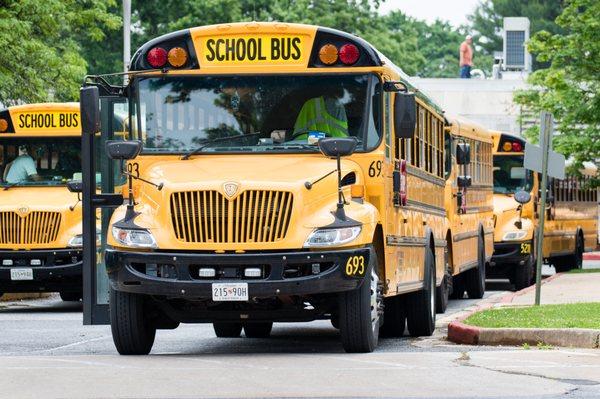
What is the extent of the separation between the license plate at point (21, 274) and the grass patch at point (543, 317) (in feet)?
21.8

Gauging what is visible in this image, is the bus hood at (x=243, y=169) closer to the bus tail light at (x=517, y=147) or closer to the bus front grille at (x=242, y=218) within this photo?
the bus front grille at (x=242, y=218)

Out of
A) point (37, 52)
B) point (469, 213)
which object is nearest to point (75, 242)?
point (469, 213)

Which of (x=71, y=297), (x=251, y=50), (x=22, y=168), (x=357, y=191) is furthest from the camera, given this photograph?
(x=71, y=297)

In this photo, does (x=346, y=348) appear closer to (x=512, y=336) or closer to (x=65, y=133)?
(x=512, y=336)

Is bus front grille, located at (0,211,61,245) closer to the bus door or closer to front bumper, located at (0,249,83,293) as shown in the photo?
front bumper, located at (0,249,83,293)

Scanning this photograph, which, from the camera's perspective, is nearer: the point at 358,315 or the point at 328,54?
the point at 358,315

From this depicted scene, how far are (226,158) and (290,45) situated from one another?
1137 millimetres

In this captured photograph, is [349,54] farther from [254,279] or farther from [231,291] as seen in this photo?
[231,291]

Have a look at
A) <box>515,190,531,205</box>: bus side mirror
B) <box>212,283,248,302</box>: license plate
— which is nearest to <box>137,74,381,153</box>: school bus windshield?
<box>212,283,248,302</box>: license plate

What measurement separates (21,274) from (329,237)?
9888 millimetres

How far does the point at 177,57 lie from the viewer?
14617 millimetres

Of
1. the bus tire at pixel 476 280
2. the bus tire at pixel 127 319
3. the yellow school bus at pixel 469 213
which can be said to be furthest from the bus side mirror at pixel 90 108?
the bus tire at pixel 476 280

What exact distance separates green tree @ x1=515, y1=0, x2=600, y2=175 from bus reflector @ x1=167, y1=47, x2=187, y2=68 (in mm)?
20510

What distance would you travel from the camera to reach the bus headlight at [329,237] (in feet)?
43.9
